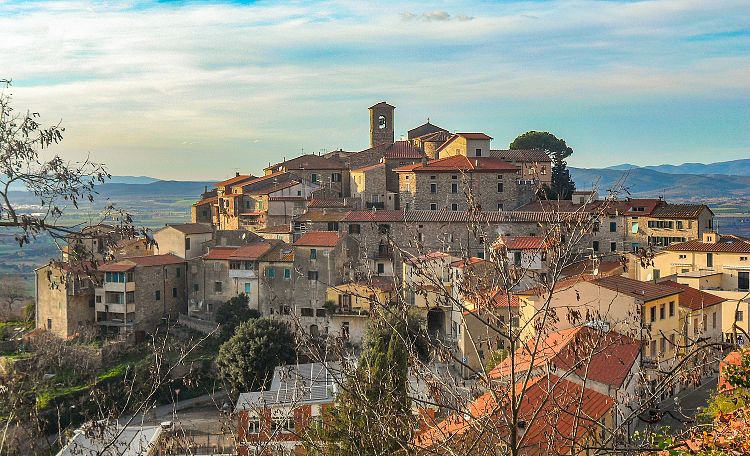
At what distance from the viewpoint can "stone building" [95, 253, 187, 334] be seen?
3894 centimetres

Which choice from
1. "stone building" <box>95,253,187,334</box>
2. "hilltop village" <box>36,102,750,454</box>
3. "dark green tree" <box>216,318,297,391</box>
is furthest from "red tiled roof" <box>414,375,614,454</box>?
"stone building" <box>95,253,187,334</box>

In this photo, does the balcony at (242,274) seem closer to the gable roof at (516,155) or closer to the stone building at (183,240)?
the stone building at (183,240)

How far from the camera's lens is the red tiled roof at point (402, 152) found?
1975 inches

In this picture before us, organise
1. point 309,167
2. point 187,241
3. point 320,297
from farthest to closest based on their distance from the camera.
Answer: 1. point 309,167
2. point 187,241
3. point 320,297

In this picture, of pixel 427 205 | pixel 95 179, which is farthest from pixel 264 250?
pixel 95 179

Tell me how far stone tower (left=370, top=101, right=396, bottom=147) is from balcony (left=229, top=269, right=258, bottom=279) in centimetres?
2152

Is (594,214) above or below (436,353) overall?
above

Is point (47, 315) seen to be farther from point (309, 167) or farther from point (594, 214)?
point (594, 214)

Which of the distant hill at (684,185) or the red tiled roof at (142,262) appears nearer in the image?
the red tiled roof at (142,262)

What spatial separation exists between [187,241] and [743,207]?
68522 mm

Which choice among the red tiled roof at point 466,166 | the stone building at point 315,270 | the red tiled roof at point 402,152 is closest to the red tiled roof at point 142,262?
the stone building at point 315,270

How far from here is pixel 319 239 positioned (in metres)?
38.4

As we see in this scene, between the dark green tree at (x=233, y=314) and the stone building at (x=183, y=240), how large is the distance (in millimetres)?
4223

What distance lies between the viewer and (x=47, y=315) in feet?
131
